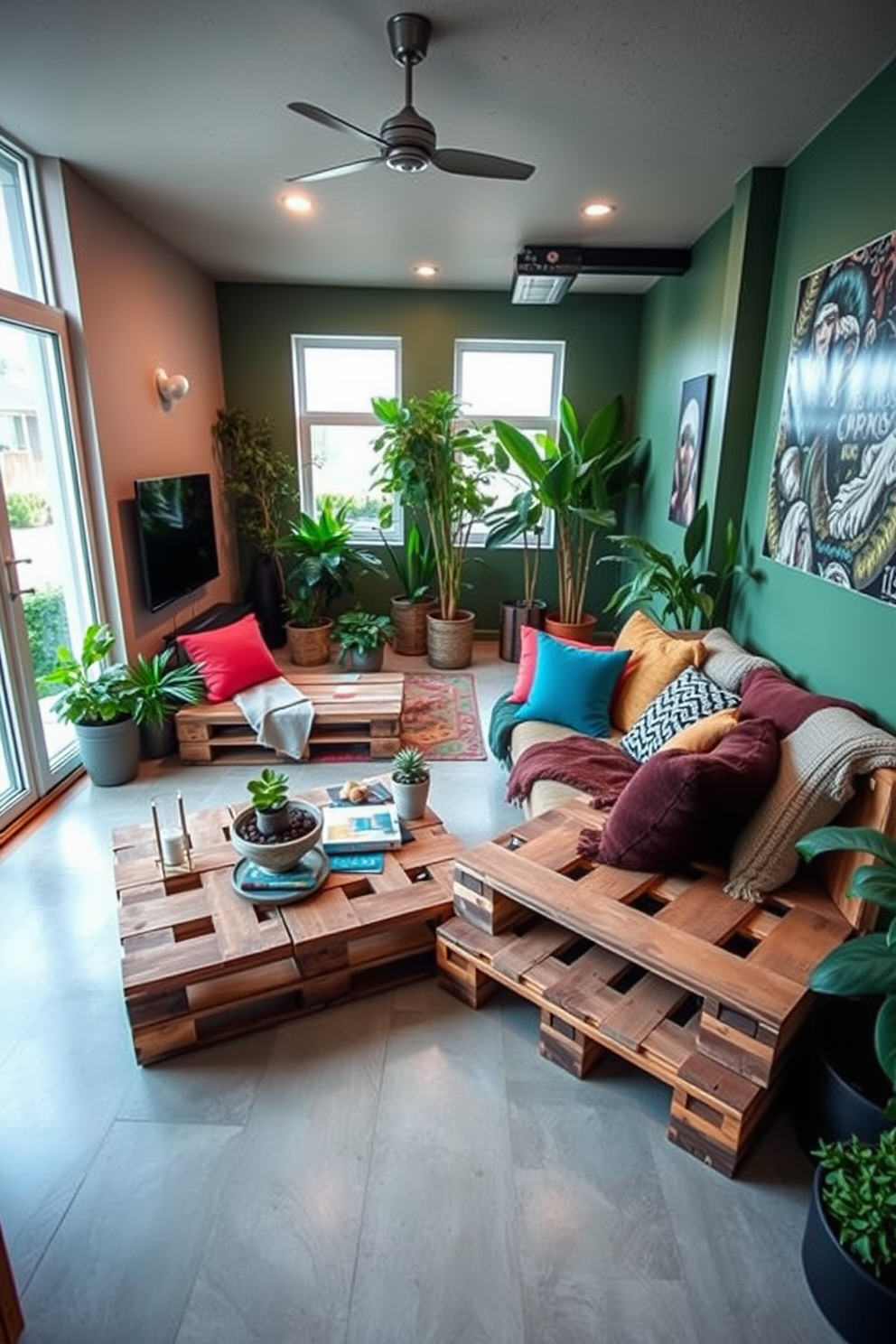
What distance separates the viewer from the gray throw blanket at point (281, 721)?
3.36 meters

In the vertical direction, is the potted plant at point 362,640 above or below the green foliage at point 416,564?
below

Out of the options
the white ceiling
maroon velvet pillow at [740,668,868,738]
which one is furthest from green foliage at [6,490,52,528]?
maroon velvet pillow at [740,668,868,738]

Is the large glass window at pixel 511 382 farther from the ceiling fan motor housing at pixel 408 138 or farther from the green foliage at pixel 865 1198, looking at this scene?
the green foliage at pixel 865 1198

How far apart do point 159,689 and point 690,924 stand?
8.35 feet

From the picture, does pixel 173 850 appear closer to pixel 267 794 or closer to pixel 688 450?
pixel 267 794

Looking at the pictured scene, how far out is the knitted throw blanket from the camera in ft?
5.41

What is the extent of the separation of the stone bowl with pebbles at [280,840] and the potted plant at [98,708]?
1.39 m

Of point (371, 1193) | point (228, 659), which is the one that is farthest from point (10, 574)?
point (371, 1193)

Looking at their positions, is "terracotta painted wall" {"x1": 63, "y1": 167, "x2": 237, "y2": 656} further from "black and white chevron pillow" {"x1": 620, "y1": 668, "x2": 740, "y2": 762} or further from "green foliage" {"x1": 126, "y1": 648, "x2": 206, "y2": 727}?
"black and white chevron pillow" {"x1": 620, "y1": 668, "x2": 740, "y2": 762}

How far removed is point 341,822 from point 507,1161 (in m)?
1.06

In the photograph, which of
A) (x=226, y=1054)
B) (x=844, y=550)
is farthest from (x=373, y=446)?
(x=226, y=1054)

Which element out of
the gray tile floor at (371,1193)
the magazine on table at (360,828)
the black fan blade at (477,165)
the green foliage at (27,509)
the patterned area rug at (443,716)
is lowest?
the gray tile floor at (371,1193)

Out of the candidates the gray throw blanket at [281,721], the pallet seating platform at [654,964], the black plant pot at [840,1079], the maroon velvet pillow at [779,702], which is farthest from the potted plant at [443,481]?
the black plant pot at [840,1079]

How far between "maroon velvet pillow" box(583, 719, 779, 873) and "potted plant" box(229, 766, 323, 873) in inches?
32.6
